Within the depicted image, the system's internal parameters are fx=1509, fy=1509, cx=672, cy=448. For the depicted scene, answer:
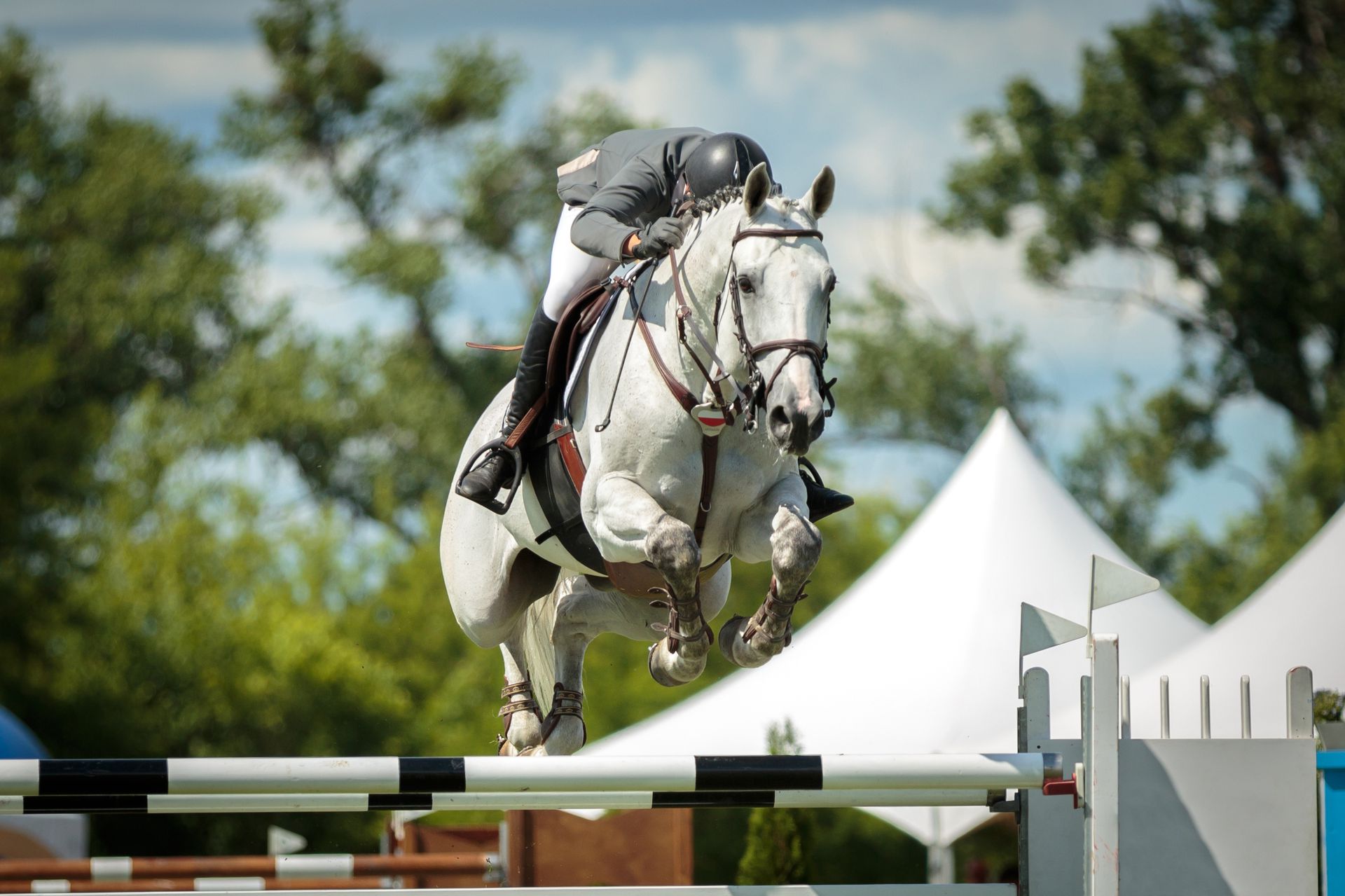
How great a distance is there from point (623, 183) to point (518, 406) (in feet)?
2.80

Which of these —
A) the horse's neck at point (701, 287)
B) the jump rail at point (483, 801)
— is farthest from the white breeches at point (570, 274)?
the jump rail at point (483, 801)

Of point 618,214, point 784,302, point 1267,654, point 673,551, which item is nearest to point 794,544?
point 673,551

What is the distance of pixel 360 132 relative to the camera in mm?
29016

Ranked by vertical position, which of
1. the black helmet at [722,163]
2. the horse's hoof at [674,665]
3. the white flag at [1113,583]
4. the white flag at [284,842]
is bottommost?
the white flag at [284,842]

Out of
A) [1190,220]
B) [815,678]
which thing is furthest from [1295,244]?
[815,678]

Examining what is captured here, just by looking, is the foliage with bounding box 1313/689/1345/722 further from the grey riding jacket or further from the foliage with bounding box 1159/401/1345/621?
the foliage with bounding box 1159/401/1345/621

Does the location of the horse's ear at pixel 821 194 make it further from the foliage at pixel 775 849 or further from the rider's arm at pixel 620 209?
the foliage at pixel 775 849

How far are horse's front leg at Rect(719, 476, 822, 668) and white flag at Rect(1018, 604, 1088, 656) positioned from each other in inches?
23.2

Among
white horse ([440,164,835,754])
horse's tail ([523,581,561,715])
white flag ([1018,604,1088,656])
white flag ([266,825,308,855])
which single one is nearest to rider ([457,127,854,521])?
white horse ([440,164,835,754])

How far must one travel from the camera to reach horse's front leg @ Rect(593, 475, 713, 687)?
14.2ft

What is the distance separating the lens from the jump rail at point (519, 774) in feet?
10.8

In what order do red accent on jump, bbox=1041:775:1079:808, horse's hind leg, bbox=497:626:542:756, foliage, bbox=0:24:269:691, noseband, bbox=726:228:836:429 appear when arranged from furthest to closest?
foliage, bbox=0:24:269:691 < horse's hind leg, bbox=497:626:542:756 < noseband, bbox=726:228:836:429 < red accent on jump, bbox=1041:775:1079:808

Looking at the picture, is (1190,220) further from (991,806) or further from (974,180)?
(991,806)

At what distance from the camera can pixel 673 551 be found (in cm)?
430
